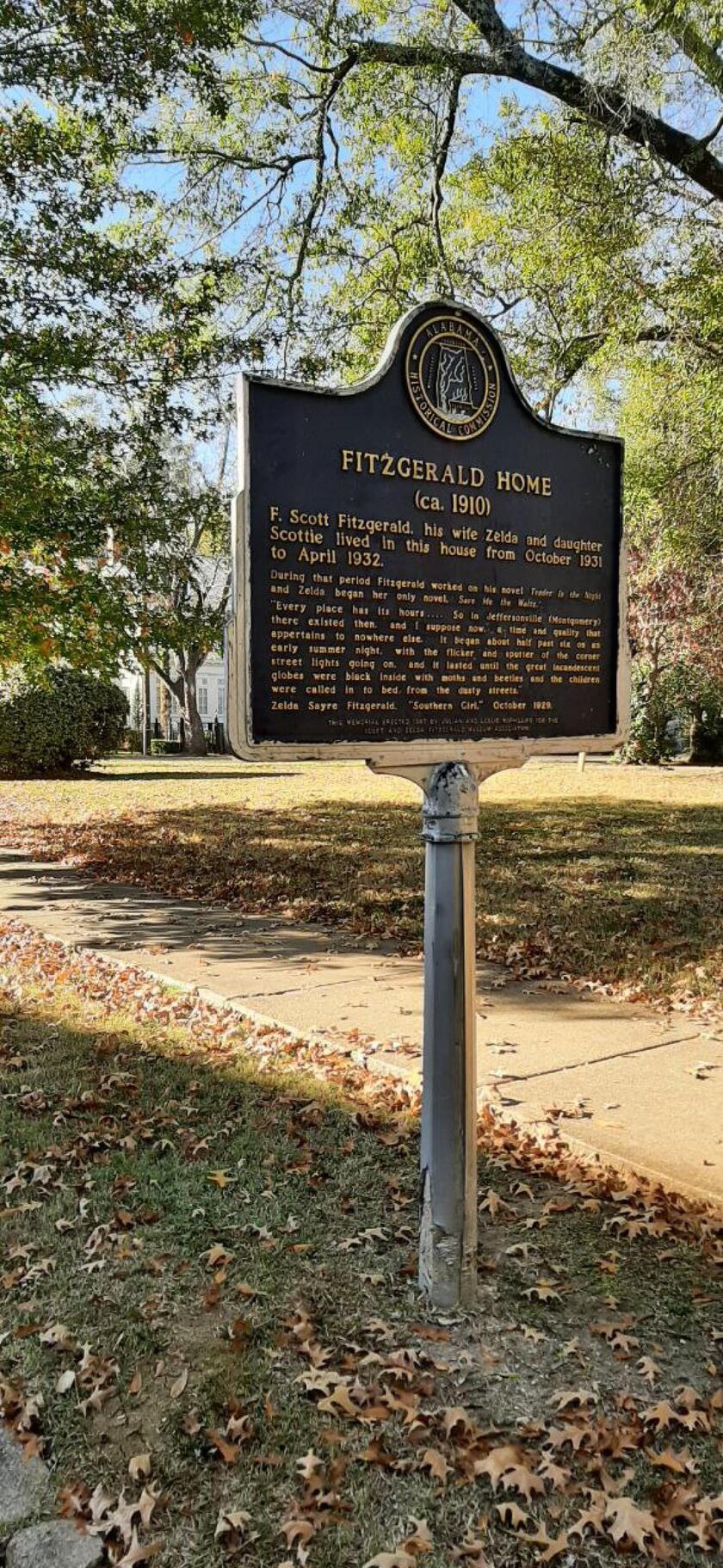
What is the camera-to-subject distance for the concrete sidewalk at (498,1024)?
4586 millimetres

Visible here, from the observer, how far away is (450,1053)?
3354mm

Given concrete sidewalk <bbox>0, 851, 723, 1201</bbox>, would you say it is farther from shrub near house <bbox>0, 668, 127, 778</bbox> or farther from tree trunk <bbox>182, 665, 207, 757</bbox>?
tree trunk <bbox>182, 665, 207, 757</bbox>

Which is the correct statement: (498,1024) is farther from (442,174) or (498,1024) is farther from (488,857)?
(442,174)

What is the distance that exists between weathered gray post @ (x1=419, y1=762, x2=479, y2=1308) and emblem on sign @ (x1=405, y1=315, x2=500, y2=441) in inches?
47.5

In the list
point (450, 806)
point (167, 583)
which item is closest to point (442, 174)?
point (167, 583)

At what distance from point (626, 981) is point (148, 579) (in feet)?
24.7

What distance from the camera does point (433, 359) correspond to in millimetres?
3504

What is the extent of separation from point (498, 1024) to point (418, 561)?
11.5 ft

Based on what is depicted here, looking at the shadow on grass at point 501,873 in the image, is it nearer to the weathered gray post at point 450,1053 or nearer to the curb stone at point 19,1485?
the weathered gray post at point 450,1053

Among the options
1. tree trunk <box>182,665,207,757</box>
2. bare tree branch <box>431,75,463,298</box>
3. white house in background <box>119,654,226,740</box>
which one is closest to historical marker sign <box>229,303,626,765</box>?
bare tree branch <box>431,75,463,298</box>

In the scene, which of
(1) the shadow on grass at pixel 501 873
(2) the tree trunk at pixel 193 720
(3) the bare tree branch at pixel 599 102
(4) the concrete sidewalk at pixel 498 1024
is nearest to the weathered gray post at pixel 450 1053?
(4) the concrete sidewalk at pixel 498 1024

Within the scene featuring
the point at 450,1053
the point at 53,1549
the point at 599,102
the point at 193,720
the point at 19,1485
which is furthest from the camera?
the point at 193,720

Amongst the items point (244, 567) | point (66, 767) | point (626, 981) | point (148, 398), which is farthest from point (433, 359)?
point (66, 767)

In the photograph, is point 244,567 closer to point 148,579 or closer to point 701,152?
point 701,152
